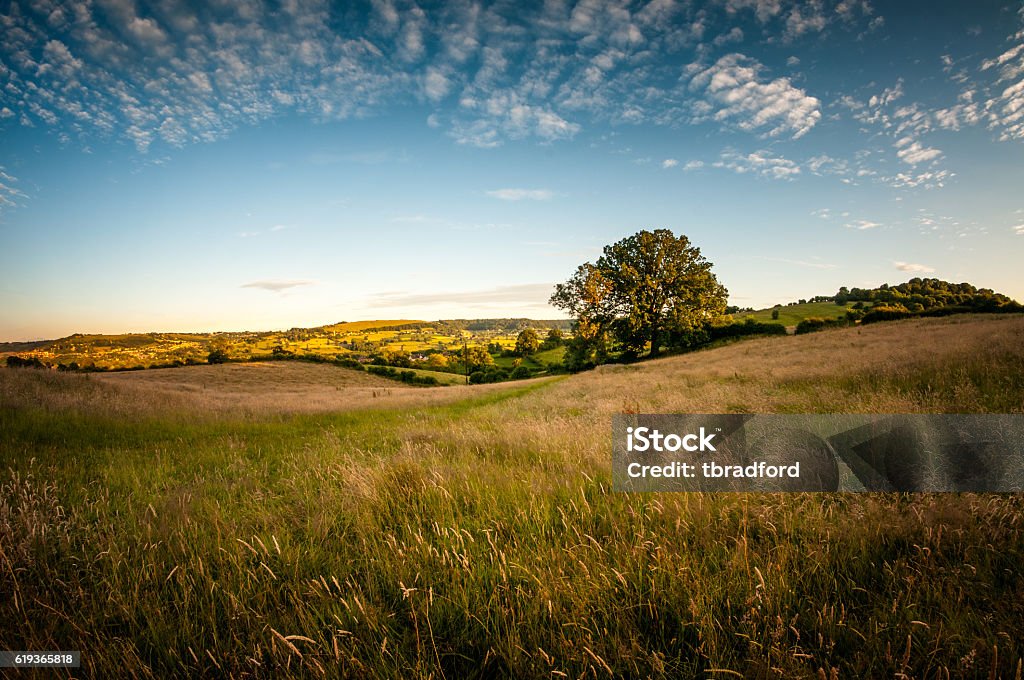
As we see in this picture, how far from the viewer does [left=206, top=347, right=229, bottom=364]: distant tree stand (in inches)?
2218

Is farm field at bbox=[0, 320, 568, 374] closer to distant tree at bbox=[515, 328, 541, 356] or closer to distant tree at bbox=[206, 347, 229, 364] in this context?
distant tree at bbox=[206, 347, 229, 364]

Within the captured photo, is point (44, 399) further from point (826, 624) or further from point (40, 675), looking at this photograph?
point (826, 624)

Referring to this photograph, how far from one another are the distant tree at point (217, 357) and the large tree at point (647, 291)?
5538 cm

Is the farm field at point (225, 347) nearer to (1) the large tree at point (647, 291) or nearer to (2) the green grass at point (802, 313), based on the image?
Result: (1) the large tree at point (647, 291)

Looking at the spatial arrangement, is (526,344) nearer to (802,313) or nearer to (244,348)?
(802,313)

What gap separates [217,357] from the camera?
5788cm

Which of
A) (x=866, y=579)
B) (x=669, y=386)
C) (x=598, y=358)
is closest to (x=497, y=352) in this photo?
(x=598, y=358)

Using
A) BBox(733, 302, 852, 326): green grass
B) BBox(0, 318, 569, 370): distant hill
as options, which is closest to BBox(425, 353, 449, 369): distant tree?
BBox(0, 318, 569, 370): distant hill

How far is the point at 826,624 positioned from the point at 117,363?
74315 mm

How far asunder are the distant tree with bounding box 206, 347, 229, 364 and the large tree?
55.4 m

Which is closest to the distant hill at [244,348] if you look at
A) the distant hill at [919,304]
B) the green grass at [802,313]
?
the green grass at [802,313]

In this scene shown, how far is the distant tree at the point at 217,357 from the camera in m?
56.3

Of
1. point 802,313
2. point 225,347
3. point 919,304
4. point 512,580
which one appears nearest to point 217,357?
point 225,347

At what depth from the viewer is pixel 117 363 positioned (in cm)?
5050
